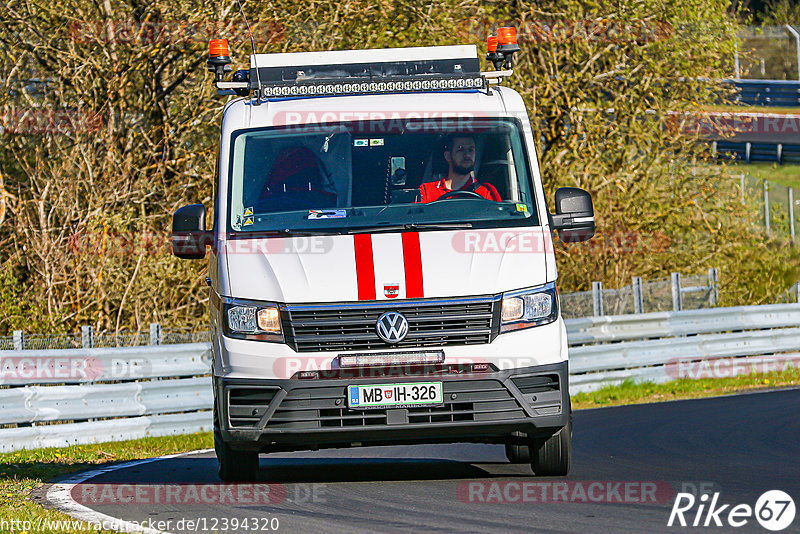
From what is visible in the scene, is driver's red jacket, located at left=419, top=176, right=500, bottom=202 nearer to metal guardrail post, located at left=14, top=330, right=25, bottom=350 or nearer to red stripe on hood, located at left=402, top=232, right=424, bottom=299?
red stripe on hood, located at left=402, top=232, right=424, bottom=299

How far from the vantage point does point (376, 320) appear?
25.7ft

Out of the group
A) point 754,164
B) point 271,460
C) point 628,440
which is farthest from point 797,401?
point 754,164

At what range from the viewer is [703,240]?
2348 centimetres

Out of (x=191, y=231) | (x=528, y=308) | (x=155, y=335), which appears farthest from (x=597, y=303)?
(x=528, y=308)

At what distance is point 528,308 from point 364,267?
1029 mm

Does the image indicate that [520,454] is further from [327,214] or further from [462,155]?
[327,214]

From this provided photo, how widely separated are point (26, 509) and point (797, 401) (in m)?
10.0

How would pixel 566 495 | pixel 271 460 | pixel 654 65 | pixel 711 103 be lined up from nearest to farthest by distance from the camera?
1. pixel 566 495
2. pixel 271 460
3. pixel 654 65
4. pixel 711 103

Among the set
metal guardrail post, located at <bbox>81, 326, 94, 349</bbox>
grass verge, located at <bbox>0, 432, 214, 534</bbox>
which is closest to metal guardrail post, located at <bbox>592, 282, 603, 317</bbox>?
grass verge, located at <bbox>0, 432, 214, 534</bbox>

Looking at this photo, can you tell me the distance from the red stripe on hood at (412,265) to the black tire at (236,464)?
1697mm

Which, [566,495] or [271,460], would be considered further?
[271,460]

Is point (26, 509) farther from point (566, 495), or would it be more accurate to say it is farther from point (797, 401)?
point (797, 401)

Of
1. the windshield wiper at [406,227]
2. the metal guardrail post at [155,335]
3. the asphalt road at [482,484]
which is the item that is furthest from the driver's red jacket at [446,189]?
the metal guardrail post at [155,335]

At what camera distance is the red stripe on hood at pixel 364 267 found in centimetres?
783
